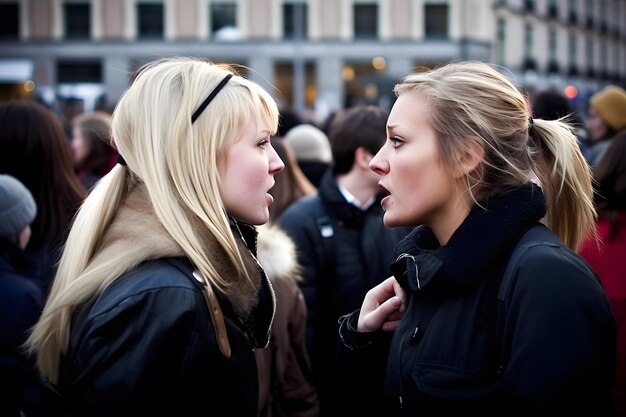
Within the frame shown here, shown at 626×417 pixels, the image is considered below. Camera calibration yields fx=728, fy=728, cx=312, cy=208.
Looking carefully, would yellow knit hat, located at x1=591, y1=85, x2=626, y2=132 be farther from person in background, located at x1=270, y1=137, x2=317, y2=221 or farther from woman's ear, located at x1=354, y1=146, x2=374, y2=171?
woman's ear, located at x1=354, y1=146, x2=374, y2=171

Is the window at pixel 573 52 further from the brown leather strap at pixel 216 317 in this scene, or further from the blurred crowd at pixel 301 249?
the brown leather strap at pixel 216 317

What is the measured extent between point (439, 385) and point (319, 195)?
96.1 inches

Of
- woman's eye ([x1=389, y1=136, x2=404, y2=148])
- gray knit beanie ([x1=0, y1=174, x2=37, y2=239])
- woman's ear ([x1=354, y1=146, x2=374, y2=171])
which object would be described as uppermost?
woman's eye ([x1=389, y1=136, x2=404, y2=148])

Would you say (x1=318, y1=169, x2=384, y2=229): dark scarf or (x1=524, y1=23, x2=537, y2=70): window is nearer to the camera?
(x1=318, y1=169, x2=384, y2=229): dark scarf

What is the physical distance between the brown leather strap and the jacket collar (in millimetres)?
550

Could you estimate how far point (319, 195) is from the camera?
4.31 m

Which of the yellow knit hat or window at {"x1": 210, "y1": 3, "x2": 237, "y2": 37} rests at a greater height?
window at {"x1": 210, "y1": 3, "x2": 237, "y2": 37}

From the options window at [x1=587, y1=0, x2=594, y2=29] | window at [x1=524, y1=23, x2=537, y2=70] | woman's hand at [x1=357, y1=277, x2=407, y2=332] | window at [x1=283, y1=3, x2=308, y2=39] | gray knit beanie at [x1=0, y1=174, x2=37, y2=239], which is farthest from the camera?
window at [x1=587, y1=0, x2=594, y2=29]

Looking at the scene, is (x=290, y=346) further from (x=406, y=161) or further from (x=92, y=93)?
(x=92, y=93)

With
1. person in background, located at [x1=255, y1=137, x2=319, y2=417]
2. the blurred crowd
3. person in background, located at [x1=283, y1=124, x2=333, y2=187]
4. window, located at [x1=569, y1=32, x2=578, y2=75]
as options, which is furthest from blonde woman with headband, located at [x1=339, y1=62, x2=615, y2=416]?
window, located at [x1=569, y1=32, x2=578, y2=75]

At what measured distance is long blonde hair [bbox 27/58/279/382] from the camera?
207cm

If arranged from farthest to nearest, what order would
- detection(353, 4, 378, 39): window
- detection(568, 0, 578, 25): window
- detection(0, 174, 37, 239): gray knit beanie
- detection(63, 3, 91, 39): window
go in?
detection(568, 0, 578, 25): window
detection(353, 4, 378, 39): window
detection(63, 3, 91, 39): window
detection(0, 174, 37, 239): gray knit beanie

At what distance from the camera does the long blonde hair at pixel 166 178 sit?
207cm

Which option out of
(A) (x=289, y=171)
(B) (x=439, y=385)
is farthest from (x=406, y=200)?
(A) (x=289, y=171)
